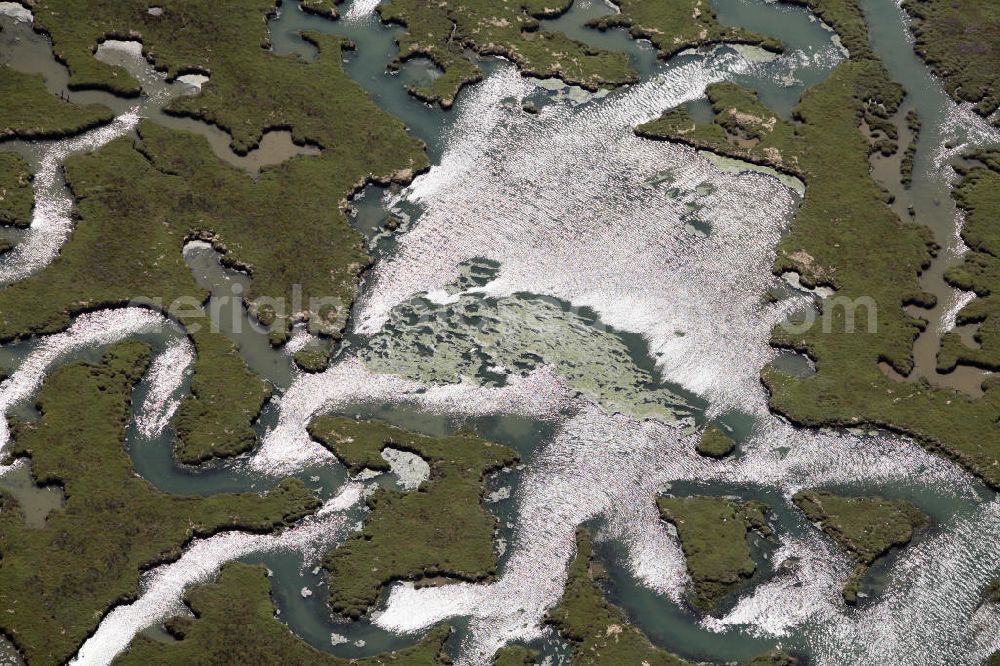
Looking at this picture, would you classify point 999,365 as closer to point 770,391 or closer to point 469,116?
point 770,391

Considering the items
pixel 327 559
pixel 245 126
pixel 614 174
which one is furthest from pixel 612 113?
pixel 327 559

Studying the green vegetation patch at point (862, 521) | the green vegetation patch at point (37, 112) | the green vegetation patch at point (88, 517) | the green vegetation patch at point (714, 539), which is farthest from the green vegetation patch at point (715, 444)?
the green vegetation patch at point (37, 112)

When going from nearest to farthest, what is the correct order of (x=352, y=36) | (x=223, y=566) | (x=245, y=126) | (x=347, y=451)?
(x=223, y=566)
(x=347, y=451)
(x=245, y=126)
(x=352, y=36)

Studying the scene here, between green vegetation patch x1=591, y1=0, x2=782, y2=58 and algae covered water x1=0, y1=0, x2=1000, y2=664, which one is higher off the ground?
green vegetation patch x1=591, y1=0, x2=782, y2=58

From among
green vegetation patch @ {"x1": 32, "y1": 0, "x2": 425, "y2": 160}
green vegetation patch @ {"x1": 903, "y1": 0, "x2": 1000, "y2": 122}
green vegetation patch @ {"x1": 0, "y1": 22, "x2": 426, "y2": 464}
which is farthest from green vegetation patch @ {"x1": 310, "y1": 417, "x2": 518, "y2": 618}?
green vegetation patch @ {"x1": 903, "y1": 0, "x2": 1000, "y2": 122}

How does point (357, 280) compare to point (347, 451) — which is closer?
point (347, 451)

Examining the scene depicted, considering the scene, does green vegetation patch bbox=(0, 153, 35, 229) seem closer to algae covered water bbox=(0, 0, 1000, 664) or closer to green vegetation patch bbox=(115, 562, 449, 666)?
algae covered water bbox=(0, 0, 1000, 664)

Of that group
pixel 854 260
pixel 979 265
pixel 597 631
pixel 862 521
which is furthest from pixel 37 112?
pixel 979 265
